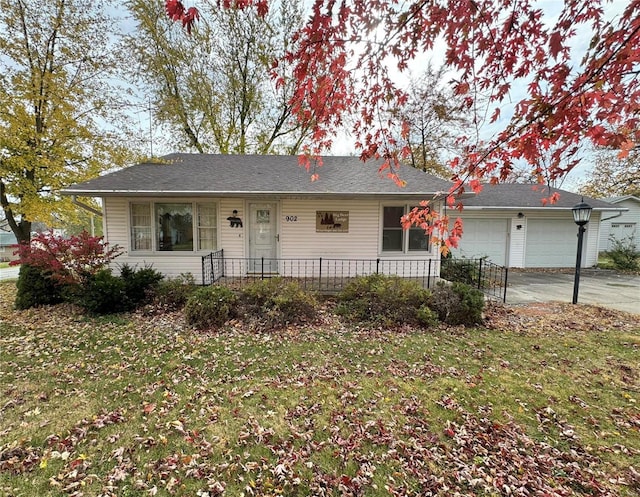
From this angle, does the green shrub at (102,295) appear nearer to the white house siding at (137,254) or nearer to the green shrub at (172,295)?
the green shrub at (172,295)

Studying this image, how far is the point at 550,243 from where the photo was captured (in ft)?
41.4

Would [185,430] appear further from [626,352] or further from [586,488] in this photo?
[626,352]

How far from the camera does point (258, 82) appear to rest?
1500 centimetres

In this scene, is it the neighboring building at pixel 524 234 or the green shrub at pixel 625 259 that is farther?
the green shrub at pixel 625 259

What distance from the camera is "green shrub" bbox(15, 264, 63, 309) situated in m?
6.56

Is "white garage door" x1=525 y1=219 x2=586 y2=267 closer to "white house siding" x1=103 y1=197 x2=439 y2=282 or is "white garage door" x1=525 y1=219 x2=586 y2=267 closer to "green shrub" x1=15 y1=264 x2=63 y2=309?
"white house siding" x1=103 y1=197 x2=439 y2=282

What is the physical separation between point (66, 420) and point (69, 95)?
9447 mm

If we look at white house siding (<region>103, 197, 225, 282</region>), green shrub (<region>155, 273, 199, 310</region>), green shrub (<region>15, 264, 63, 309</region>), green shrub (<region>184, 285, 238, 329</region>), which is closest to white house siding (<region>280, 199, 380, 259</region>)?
white house siding (<region>103, 197, 225, 282</region>)

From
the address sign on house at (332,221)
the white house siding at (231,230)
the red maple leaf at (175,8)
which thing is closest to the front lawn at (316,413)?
the white house siding at (231,230)

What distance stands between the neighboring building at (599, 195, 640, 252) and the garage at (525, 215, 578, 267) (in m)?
3.81

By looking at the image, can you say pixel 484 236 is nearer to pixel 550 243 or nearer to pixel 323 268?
pixel 550 243

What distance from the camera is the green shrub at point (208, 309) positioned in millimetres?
5539

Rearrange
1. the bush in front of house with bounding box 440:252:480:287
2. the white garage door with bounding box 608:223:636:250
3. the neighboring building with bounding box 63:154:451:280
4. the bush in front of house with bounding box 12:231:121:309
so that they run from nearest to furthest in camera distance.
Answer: the bush in front of house with bounding box 12:231:121:309 < the neighboring building with bounding box 63:154:451:280 < the bush in front of house with bounding box 440:252:480:287 < the white garage door with bounding box 608:223:636:250

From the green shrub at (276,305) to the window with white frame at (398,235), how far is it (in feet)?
12.4
